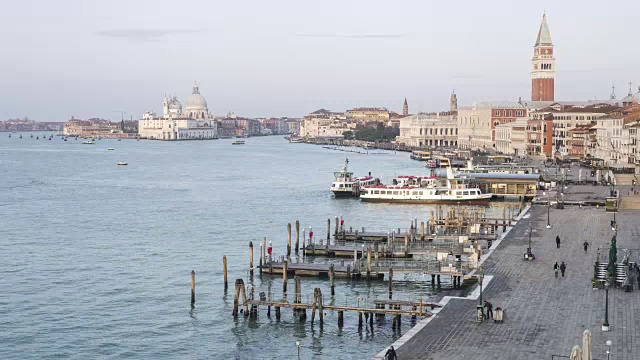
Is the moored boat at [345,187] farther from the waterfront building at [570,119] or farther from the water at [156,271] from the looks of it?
the waterfront building at [570,119]

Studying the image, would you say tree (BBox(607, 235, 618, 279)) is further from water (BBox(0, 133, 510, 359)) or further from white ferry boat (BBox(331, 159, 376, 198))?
white ferry boat (BBox(331, 159, 376, 198))

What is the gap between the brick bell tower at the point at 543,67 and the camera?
100688mm

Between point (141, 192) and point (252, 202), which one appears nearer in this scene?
point (252, 202)

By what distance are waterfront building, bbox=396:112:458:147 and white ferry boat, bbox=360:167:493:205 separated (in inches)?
3066

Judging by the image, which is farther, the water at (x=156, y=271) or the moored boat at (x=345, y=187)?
the moored boat at (x=345, y=187)

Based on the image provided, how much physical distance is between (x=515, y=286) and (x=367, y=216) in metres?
20.8

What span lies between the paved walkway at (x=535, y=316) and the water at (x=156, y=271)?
2.23 metres

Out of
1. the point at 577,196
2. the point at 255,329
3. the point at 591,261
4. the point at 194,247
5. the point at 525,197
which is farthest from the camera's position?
the point at 525,197

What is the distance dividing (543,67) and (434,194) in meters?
61.5

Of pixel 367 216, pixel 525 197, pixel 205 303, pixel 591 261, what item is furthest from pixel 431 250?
pixel 525 197

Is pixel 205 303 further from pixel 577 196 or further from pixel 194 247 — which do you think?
pixel 577 196

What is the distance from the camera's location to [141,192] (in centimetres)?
5438

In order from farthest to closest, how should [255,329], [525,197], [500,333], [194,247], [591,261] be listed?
[525,197]
[194,247]
[591,261]
[255,329]
[500,333]

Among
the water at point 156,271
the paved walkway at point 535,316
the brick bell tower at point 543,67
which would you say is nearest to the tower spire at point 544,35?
the brick bell tower at point 543,67
